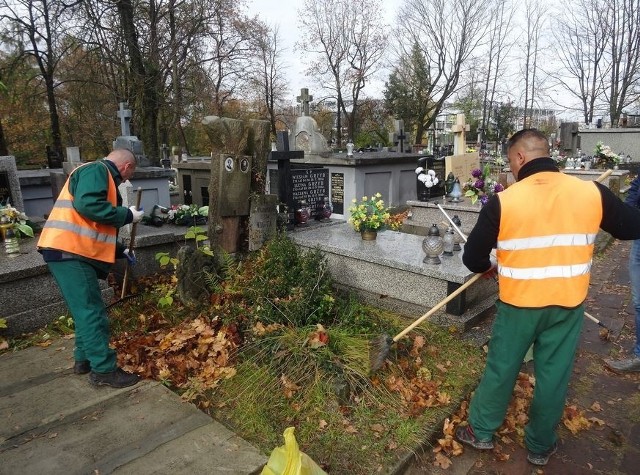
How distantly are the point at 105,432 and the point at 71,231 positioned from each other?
1.39m

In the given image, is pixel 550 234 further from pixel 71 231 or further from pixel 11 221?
pixel 11 221

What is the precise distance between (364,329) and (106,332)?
6.72ft

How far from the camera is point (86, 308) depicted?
307 cm

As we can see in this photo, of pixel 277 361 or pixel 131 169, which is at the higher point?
pixel 131 169

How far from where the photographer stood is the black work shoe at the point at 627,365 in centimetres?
368

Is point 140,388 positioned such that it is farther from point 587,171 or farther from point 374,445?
point 587,171

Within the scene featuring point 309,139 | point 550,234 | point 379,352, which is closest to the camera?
point 550,234

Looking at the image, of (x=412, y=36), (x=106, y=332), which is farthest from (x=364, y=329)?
(x=412, y=36)

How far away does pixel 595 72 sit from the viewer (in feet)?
87.1

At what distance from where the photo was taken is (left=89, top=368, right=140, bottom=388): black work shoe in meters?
3.12

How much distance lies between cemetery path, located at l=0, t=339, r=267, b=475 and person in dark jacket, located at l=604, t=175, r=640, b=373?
3.22 metres

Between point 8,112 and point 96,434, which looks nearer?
point 96,434

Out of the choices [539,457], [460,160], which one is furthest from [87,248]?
[460,160]

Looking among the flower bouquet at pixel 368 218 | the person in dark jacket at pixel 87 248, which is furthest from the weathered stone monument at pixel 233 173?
the person in dark jacket at pixel 87 248
